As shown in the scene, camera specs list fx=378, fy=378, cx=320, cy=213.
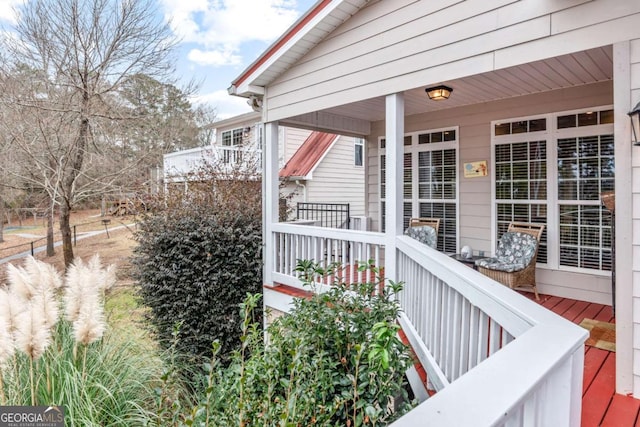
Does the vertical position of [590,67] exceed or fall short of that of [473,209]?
it exceeds it

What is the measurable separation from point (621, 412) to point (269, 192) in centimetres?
466

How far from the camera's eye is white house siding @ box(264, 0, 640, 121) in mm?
2854

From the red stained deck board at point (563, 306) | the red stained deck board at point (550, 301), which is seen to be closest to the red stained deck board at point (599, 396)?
the red stained deck board at point (563, 306)

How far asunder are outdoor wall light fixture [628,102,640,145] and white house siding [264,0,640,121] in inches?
22.2

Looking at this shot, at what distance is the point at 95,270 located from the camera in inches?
122

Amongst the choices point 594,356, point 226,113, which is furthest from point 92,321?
point 226,113

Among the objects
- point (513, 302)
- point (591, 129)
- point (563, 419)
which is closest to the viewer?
point (563, 419)

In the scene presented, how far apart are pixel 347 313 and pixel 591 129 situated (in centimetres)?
409

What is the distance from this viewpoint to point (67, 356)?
304 centimetres

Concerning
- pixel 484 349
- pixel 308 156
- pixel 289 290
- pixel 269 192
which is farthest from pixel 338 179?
pixel 484 349

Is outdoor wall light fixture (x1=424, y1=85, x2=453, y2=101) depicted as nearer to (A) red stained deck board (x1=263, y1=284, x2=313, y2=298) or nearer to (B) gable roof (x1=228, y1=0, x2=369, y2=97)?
(B) gable roof (x1=228, y1=0, x2=369, y2=97)

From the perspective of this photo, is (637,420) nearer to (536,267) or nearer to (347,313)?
(347,313)

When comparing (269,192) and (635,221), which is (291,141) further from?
(635,221)

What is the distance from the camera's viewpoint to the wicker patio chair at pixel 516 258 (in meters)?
4.77
